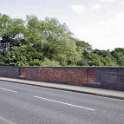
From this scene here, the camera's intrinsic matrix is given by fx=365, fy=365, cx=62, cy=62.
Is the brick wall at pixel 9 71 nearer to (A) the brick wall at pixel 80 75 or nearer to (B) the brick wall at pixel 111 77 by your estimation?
(A) the brick wall at pixel 80 75

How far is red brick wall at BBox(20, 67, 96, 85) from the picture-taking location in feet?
85.8

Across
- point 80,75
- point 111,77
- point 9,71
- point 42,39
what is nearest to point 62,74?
point 80,75

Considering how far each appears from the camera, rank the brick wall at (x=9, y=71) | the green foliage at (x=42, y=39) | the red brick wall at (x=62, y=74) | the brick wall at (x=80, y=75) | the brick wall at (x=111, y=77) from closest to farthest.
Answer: the brick wall at (x=111, y=77) < the brick wall at (x=80, y=75) < the red brick wall at (x=62, y=74) < the brick wall at (x=9, y=71) < the green foliage at (x=42, y=39)

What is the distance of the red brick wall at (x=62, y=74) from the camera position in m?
26.1

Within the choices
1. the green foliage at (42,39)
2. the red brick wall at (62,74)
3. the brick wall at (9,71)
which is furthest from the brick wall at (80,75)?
the green foliage at (42,39)

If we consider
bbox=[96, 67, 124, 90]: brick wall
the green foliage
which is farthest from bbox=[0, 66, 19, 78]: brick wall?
the green foliage

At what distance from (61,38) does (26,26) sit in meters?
11.1

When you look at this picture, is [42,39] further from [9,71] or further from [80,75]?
[80,75]

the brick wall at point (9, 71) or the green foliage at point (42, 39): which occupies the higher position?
the green foliage at point (42, 39)

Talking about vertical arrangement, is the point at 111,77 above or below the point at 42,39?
below

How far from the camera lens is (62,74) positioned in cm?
2994

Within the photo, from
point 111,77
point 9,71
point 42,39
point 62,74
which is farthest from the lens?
point 42,39

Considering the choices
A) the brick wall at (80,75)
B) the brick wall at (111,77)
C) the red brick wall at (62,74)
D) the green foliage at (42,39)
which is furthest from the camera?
the green foliage at (42,39)

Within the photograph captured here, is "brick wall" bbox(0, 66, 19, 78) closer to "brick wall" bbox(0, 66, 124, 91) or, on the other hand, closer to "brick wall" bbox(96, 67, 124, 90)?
"brick wall" bbox(0, 66, 124, 91)
